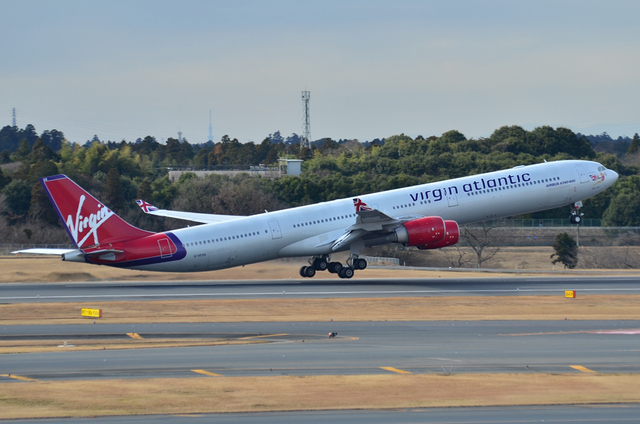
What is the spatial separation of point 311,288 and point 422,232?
7352 mm

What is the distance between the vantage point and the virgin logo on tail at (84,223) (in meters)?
40.7

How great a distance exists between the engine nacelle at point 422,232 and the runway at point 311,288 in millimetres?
2584

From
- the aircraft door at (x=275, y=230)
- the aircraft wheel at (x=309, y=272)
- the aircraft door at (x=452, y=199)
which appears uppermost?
the aircraft door at (x=452, y=199)

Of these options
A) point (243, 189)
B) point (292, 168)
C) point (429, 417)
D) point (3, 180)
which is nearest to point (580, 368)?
point (429, 417)

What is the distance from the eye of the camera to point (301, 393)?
18.5m

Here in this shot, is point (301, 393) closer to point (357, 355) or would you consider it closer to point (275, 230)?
point (357, 355)

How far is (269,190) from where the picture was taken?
310 feet

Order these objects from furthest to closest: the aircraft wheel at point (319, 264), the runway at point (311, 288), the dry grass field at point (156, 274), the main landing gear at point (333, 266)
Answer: the aircraft wheel at point (319, 264) → the dry grass field at point (156, 274) → the main landing gear at point (333, 266) → the runway at point (311, 288)

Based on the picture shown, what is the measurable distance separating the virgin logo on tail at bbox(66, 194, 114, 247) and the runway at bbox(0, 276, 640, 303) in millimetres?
3092

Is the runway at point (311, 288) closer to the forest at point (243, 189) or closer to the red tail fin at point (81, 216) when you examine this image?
the red tail fin at point (81, 216)

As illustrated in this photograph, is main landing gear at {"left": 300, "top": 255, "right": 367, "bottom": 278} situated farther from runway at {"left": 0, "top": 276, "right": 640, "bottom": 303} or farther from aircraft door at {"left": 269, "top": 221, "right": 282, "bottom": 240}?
aircraft door at {"left": 269, "top": 221, "right": 282, "bottom": 240}

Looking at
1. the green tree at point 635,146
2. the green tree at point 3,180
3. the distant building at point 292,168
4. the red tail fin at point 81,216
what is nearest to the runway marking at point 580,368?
the red tail fin at point 81,216

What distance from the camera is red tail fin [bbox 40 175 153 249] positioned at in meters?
40.0

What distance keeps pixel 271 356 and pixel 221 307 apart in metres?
13.0
